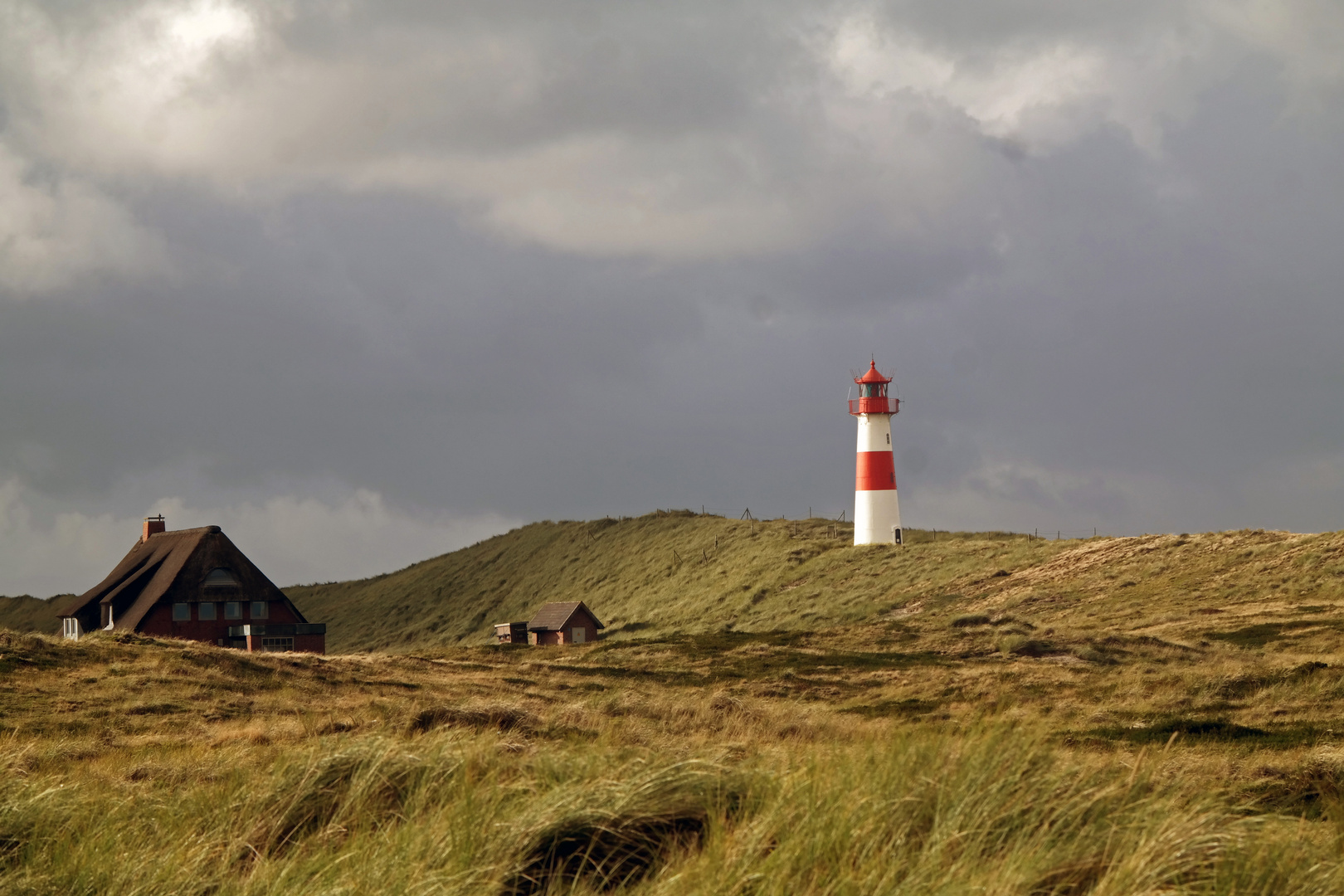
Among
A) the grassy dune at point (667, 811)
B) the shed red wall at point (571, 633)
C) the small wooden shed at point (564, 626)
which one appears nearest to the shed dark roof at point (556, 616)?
the small wooden shed at point (564, 626)

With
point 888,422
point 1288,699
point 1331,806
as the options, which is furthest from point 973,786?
point 888,422

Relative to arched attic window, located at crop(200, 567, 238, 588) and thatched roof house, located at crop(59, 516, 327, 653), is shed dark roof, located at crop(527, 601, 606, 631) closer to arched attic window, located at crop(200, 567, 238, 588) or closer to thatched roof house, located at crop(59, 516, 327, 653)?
thatched roof house, located at crop(59, 516, 327, 653)

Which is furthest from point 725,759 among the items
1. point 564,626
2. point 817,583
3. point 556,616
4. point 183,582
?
point 817,583

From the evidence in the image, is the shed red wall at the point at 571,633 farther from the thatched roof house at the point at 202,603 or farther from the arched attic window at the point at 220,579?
the arched attic window at the point at 220,579

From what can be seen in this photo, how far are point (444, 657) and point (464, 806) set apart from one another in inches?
1481

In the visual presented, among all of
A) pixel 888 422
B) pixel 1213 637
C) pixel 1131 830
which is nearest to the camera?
pixel 1131 830

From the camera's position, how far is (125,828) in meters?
9.67

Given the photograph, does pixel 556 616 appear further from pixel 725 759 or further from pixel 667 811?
pixel 667 811

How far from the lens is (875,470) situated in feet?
231

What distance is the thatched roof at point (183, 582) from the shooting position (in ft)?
189

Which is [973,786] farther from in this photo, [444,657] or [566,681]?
[444,657]

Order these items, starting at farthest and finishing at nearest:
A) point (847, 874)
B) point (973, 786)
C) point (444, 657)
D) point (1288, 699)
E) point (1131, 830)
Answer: point (444, 657), point (1288, 699), point (973, 786), point (1131, 830), point (847, 874)

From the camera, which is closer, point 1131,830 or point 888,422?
point 1131,830

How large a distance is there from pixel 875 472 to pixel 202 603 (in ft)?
121
